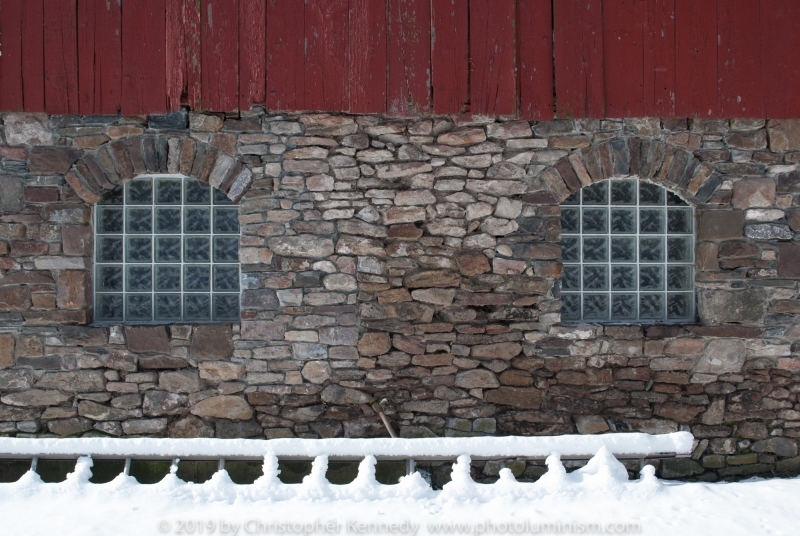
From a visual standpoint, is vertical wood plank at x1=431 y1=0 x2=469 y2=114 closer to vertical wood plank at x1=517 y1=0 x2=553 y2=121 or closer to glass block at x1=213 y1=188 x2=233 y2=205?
vertical wood plank at x1=517 y1=0 x2=553 y2=121

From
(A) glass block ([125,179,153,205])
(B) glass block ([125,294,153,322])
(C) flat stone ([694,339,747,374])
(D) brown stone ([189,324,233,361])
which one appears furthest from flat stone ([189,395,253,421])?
(C) flat stone ([694,339,747,374])

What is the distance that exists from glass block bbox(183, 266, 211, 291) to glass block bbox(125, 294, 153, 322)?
0.28 m

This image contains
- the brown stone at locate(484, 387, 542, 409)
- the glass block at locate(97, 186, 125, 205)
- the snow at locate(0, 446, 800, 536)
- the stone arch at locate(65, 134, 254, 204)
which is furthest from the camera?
the glass block at locate(97, 186, 125, 205)

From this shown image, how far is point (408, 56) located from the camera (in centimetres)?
406

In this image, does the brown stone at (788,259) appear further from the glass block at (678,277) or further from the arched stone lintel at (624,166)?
the arched stone lintel at (624,166)

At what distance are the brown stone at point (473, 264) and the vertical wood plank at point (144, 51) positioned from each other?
2.31 m

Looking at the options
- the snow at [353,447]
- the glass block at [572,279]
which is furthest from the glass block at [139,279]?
the glass block at [572,279]

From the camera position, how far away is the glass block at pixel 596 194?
4.30m

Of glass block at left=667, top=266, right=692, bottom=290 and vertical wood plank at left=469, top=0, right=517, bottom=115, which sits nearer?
vertical wood plank at left=469, top=0, right=517, bottom=115

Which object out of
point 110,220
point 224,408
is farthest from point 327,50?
point 224,408

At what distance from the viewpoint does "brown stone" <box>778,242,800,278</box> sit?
4113 mm

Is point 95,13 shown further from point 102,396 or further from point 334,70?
point 102,396

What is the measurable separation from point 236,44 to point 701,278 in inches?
144

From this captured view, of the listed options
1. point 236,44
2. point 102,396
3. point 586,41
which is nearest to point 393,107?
point 236,44
